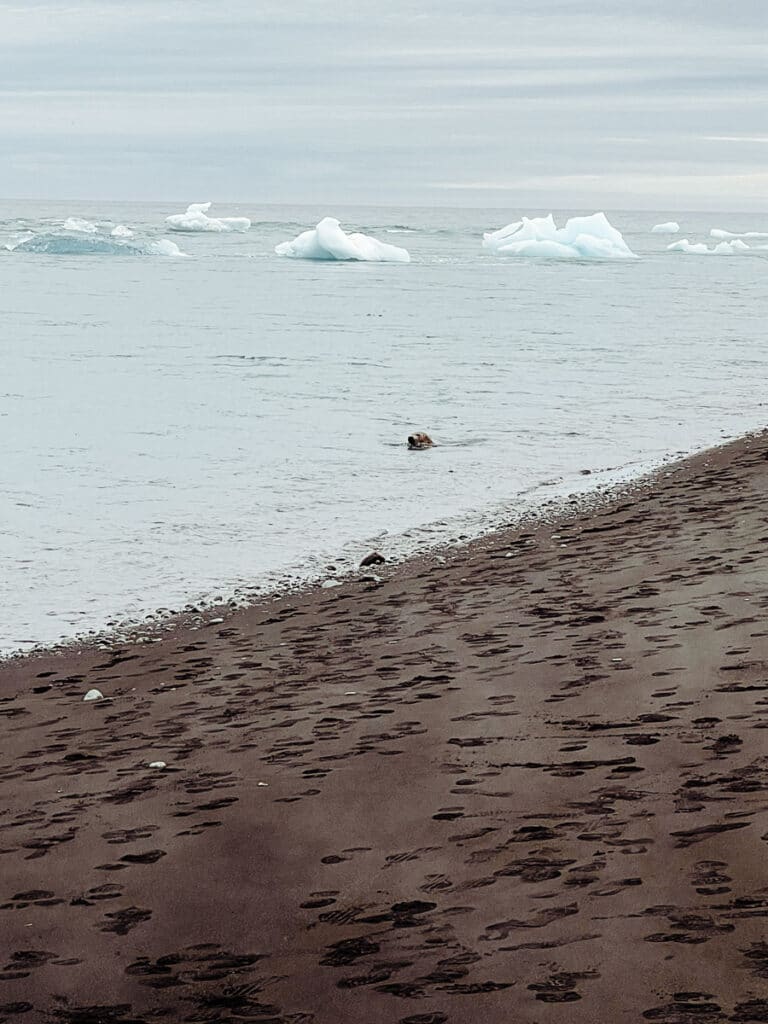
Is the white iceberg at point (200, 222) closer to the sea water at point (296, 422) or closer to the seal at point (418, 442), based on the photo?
the sea water at point (296, 422)

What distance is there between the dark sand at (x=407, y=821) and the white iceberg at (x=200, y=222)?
77239mm

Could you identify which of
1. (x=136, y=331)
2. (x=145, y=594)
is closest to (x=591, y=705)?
(x=145, y=594)

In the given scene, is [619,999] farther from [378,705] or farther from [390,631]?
Result: [390,631]

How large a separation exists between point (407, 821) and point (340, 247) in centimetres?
5128

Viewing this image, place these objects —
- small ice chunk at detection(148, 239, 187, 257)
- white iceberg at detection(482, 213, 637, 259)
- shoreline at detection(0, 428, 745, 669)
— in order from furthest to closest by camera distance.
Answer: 1. white iceberg at detection(482, 213, 637, 259)
2. small ice chunk at detection(148, 239, 187, 257)
3. shoreline at detection(0, 428, 745, 669)

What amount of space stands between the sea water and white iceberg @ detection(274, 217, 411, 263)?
2099 centimetres

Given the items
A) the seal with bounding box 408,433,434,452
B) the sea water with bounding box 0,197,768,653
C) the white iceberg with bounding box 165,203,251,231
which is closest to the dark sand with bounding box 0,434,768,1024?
the sea water with bounding box 0,197,768,653

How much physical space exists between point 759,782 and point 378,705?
1.57 metres

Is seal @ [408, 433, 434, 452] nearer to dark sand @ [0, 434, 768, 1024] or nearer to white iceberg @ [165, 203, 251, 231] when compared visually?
dark sand @ [0, 434, 768, 1024]

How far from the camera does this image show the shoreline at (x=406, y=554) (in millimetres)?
5969

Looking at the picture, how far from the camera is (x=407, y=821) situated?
3.27m

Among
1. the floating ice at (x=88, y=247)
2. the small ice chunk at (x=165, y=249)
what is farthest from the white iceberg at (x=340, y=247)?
the floating ice at (x=88, y=247)

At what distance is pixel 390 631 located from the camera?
5.57 meters

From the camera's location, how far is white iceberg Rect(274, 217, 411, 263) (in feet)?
172
